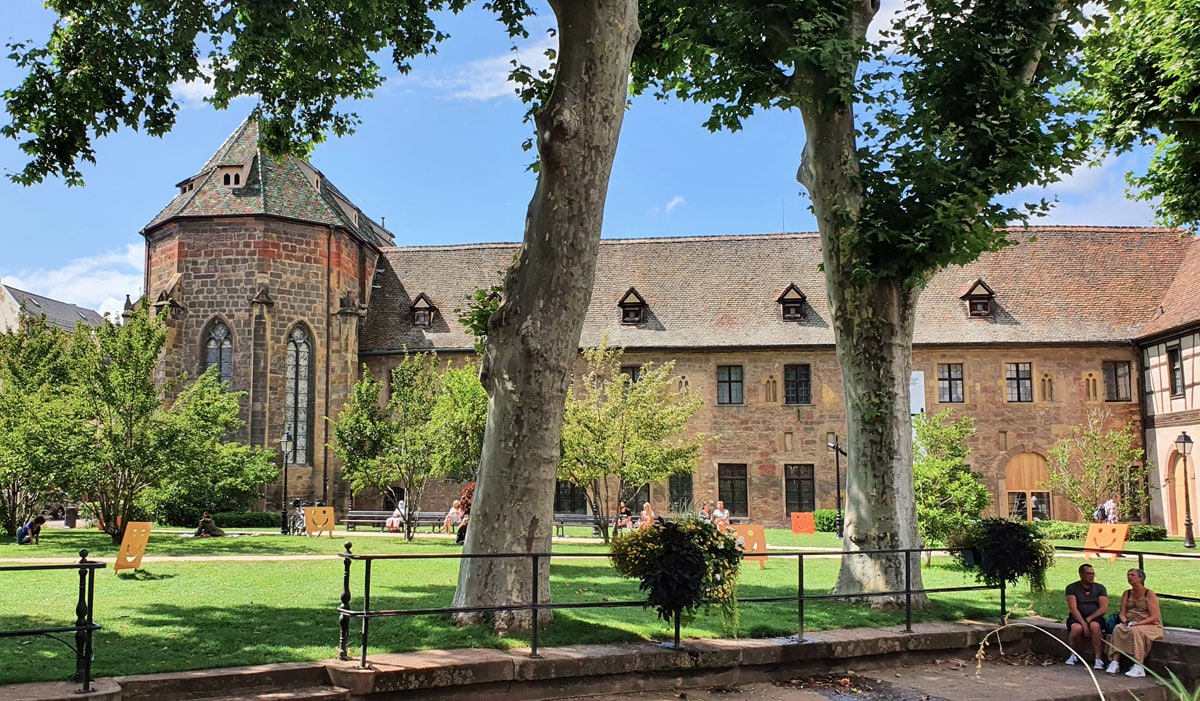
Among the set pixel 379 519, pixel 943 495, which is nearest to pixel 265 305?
pixel 379 519

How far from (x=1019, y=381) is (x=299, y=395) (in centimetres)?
2567

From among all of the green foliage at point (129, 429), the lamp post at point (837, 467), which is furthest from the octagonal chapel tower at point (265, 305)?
the lamp post at point (837, 467)

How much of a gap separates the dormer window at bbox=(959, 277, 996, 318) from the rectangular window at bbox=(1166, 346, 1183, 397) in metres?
5.67

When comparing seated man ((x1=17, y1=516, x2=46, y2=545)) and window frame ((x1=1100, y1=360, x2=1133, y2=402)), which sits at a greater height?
window frame ((x1=1100, y1=360, x2=1133, y2=402))

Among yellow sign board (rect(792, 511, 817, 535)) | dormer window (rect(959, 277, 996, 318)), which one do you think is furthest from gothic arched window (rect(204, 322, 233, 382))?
dormer window (rect(959, 277, 996, 318))

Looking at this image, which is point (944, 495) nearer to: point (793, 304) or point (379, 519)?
point (793, 304)

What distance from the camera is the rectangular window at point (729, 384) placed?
3456cm

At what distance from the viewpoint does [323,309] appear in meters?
35.0

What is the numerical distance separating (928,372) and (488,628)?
90.7 feet

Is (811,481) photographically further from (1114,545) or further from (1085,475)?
(1114,545)

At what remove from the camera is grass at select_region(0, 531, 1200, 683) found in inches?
323

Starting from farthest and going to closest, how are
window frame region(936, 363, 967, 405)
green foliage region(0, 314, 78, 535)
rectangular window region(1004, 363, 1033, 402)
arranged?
window frame region(936, 363, 967, 405) < rectangular window region(1004, 363, 1033, 402) < green foliage region(0, 314, 78, 535)

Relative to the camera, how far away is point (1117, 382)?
109 feet

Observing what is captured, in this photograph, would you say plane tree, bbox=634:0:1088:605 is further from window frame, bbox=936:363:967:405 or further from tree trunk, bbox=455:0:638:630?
window frame, bbox=936:363:967:405
